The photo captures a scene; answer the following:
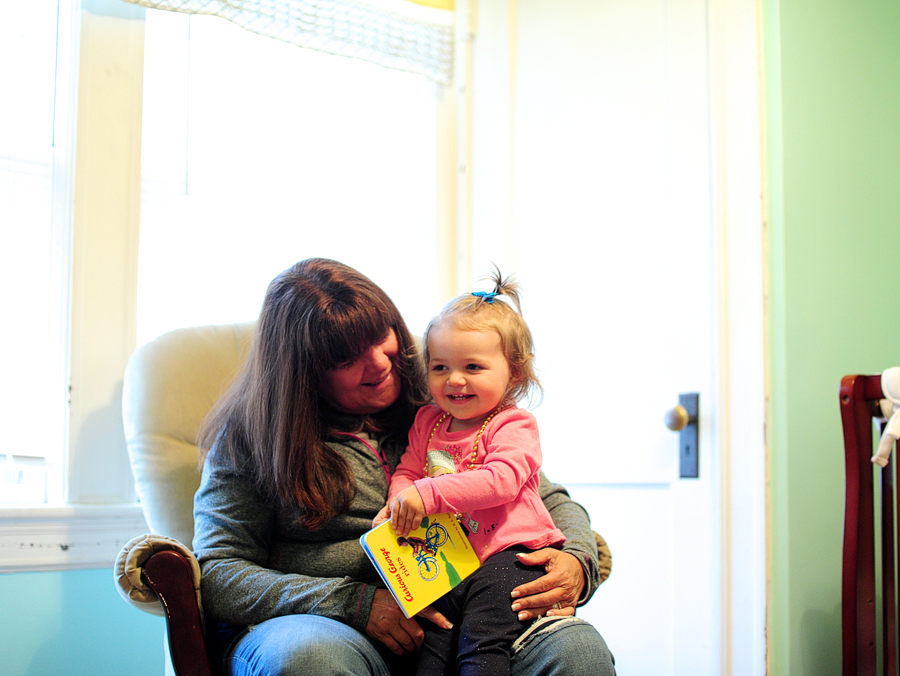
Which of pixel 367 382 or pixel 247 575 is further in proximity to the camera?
pixel 367 382

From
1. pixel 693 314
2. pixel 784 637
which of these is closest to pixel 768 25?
pixel 693 314

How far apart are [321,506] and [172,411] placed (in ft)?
1.61

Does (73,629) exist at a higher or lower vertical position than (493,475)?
lower

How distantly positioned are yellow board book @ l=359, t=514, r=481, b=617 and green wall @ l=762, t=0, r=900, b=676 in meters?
0.87

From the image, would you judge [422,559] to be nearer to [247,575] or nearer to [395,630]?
[395,630]

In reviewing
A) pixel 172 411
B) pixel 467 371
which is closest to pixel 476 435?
pixel 467 371

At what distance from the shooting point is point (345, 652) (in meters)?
1.05

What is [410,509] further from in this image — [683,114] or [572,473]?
[683,114]

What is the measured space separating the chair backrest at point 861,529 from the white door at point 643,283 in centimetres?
21

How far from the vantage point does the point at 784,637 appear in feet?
5.38

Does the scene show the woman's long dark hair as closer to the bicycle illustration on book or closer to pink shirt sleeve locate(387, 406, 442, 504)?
pink shirt sleeve locate(387, 406, 442, 504)

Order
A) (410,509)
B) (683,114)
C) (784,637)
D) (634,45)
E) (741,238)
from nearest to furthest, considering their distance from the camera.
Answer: (410,509) < (784,637) < (741,238) < (683,114) < (634,45)

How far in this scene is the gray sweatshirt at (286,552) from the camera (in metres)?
1.15

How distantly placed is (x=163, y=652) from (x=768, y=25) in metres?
2.10
